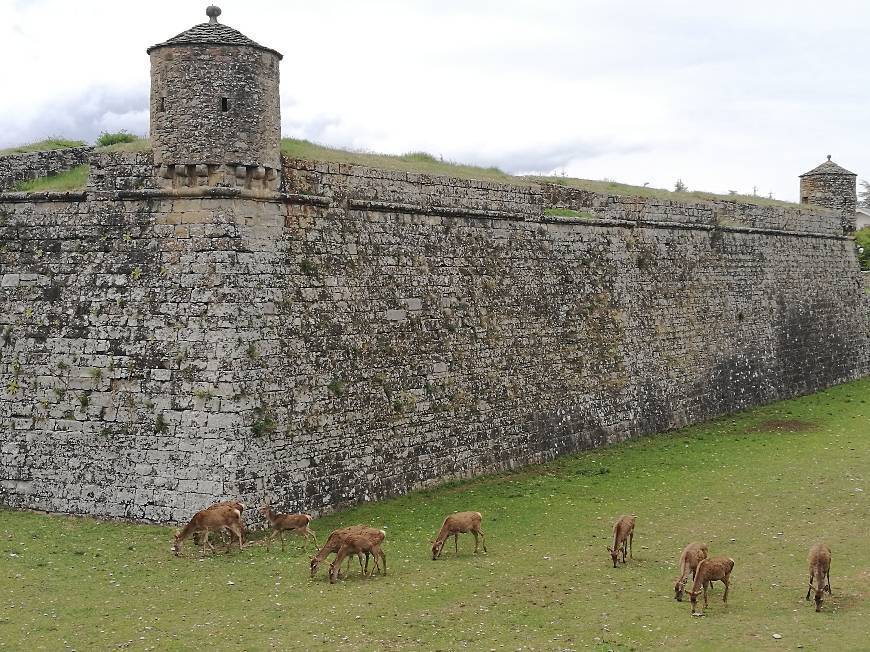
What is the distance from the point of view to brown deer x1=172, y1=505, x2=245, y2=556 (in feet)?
44.4

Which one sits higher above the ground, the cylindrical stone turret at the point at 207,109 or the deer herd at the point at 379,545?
the cylindrical stone turret at the point at 207,109

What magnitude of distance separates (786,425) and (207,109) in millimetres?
17491

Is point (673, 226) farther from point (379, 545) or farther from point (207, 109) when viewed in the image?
point (379, 545)

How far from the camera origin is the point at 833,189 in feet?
114

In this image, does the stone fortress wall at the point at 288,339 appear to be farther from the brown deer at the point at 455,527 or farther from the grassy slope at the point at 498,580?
the brown deer at the point at 455,527

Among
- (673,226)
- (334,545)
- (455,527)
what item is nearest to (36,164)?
(334,545)

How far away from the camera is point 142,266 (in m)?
15.5

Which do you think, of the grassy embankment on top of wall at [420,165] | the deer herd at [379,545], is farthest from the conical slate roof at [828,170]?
the deer herd at [379,545]

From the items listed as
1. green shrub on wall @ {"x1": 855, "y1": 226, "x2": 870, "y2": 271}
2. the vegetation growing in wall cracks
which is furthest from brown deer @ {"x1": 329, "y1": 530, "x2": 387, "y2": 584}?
green shrub on wall @ {"x1": 855, "y1": 226, "x2": 870, "y2": 271}

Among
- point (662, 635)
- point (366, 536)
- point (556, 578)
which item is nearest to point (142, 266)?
point (366, 536)

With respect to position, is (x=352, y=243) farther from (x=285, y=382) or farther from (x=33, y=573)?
(x=33, y=573)

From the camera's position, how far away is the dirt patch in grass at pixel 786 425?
24922 mm

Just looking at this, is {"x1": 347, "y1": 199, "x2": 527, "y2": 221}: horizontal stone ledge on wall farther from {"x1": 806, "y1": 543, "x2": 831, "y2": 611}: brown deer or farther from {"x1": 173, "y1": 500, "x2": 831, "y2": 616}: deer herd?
{"x1": 806, "y1": 543, "x2": 831, "y2": 611}: brown deer

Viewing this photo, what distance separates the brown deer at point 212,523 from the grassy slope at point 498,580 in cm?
33
